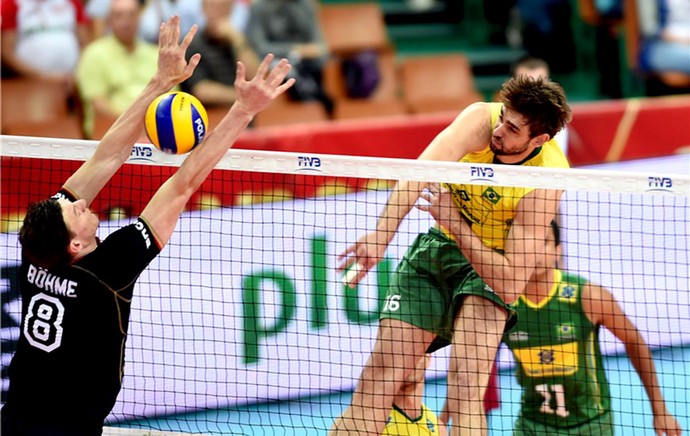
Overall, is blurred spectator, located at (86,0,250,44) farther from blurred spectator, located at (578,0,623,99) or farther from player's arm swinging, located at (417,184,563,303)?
player's arm swinging, located at (417,184,563,303)

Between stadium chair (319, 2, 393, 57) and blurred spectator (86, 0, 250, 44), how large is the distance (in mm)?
1289

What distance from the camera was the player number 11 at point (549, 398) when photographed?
711 centimetres

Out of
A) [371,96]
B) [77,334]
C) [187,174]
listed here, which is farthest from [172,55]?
[371,96]

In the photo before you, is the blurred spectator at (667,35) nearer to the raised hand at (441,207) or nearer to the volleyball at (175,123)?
the raised hand at (441,207)

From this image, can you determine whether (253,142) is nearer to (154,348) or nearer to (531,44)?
(154,348)

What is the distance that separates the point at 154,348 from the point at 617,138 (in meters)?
4.78

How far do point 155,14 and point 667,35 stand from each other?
217 inches

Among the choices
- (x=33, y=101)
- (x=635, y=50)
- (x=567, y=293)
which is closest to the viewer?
(x=567, y=293)

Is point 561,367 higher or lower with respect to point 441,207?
lower

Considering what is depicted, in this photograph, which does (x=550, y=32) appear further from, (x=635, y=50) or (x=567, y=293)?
(x=567, y=293)

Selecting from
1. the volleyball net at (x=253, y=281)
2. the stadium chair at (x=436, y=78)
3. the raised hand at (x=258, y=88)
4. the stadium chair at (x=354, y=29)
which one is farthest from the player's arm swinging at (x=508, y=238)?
the stadium chair at (x=354, y=29)

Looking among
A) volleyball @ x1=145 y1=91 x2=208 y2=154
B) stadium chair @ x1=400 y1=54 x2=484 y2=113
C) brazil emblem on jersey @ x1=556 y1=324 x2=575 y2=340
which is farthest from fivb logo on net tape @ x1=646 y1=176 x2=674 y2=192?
stadium chair @ x1=400 y1=54 x2=484 y2=113

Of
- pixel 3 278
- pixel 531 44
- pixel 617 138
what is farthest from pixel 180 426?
pixel 531 44

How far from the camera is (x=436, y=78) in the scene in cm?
1265
